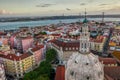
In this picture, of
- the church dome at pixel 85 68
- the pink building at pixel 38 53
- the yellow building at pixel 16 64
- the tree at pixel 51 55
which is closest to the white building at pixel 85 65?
the church dome at pixel 85 68

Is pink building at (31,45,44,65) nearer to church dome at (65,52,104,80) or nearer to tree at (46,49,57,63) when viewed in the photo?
tree at (46,49,57,63)

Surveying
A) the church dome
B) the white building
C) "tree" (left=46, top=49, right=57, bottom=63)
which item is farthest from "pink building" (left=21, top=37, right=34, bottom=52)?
the white building

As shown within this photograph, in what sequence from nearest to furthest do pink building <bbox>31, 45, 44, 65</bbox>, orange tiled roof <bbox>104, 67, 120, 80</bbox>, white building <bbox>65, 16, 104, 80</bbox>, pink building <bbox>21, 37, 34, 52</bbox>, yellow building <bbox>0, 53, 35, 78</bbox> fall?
1. white building <bbox>65, 16, 104, 80</bbox>
2. orange tiled roof <bbox>104, 67, 120, 80</bbox>
3. yellow building <bbox>0, 53, 35, 78</bbox>
4. pink building <bbox>31, 45, 44, 65</bbox>
5. pink building <bbox>21, 37, 34, 52</bbox>

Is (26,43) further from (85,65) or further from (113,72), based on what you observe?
(85,65)

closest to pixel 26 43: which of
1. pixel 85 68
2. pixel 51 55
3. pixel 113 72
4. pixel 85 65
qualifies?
pixel 51 55

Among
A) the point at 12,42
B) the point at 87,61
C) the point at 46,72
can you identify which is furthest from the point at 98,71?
the point at 12,42

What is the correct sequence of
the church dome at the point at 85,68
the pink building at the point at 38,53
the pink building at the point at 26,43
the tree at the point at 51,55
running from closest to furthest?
the church dome at the point at 85,68
the tree at the point at 51,55
the pink building at the point at 38,53
the pink building at the point at 26,43

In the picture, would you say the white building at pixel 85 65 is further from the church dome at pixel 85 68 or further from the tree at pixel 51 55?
the tree at pixel 51 55

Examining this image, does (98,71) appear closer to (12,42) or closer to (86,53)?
(86,53)
